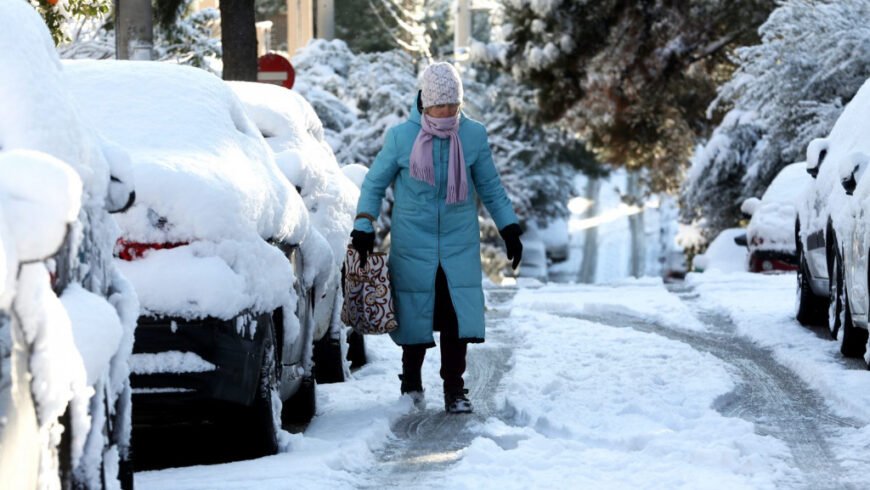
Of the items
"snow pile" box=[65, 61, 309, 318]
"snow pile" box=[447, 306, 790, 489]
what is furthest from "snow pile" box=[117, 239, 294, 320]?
"snow pile" box=[447, 306, 790, 489]

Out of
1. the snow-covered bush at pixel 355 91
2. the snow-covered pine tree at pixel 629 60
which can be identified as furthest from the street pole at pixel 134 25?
the snow-covered pine tree at pixel 629 60

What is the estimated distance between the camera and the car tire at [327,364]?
34.4 feet

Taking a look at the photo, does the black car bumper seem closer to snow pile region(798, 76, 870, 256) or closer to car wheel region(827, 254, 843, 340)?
snow pile region(798, 76, 870, 256)

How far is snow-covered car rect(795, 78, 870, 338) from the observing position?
11.7 metres

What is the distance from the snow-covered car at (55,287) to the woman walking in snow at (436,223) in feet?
11.7

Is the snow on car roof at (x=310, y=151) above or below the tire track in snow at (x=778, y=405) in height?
above

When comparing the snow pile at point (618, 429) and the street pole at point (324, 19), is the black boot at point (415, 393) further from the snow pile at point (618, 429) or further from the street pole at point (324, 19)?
the street pole at point (324, 19)

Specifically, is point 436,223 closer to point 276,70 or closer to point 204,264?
point 204,264

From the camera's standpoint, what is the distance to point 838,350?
460 inches

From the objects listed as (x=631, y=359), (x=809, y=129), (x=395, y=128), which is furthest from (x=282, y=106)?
(x=809, y=129)

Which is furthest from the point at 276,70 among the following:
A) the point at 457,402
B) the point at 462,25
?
the point at 462,25

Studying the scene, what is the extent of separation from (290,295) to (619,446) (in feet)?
4.96

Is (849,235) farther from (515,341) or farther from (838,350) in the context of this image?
(515,341)

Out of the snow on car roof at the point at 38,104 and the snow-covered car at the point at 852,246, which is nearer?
the snow on car roof at the point at 38,104
